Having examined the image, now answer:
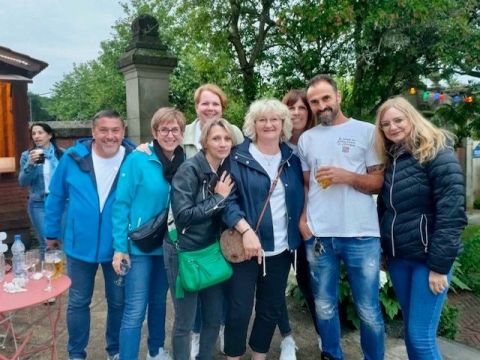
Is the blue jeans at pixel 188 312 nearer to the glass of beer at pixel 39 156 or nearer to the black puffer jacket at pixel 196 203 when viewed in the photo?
the black puffer jacket at pixel 196 203

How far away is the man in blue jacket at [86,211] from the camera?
9.48ft

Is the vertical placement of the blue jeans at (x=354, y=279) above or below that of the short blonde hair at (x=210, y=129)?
below

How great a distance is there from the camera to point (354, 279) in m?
2.84

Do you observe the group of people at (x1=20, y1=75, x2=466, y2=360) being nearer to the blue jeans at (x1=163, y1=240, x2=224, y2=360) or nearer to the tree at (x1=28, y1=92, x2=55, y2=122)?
the blue jeans at (x1=163, y1=240, x2=224, y2=360)

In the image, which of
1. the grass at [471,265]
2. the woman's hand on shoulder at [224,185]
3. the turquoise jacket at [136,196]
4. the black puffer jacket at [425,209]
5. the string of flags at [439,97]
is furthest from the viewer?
the string of flags at [439,97]

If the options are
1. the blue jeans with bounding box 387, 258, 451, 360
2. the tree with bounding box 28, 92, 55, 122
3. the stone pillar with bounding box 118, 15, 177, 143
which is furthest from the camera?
the tree with bounding box 28, 92, 55, 122

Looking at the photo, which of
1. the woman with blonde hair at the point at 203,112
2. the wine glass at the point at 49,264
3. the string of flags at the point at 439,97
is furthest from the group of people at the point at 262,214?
the string of flags at the point at 439,97

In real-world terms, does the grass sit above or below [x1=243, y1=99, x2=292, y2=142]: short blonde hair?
below

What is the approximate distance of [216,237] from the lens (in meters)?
2.75

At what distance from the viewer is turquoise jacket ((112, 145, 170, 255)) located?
107 inches

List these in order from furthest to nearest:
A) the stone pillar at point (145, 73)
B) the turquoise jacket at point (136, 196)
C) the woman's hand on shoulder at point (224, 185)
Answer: the stone pillar at point (145, 73)
the turquoise jacket at point (136, 196)
the woman's hand on shoulder at point (224, 185)

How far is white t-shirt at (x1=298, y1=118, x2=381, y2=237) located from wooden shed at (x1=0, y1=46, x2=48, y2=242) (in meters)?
5.38

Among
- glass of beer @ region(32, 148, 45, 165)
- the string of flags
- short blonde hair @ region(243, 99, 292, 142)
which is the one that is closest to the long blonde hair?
short blonde hair @ region(243, 99, 292, 142)

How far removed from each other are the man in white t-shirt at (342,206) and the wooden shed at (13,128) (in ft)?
17.3
